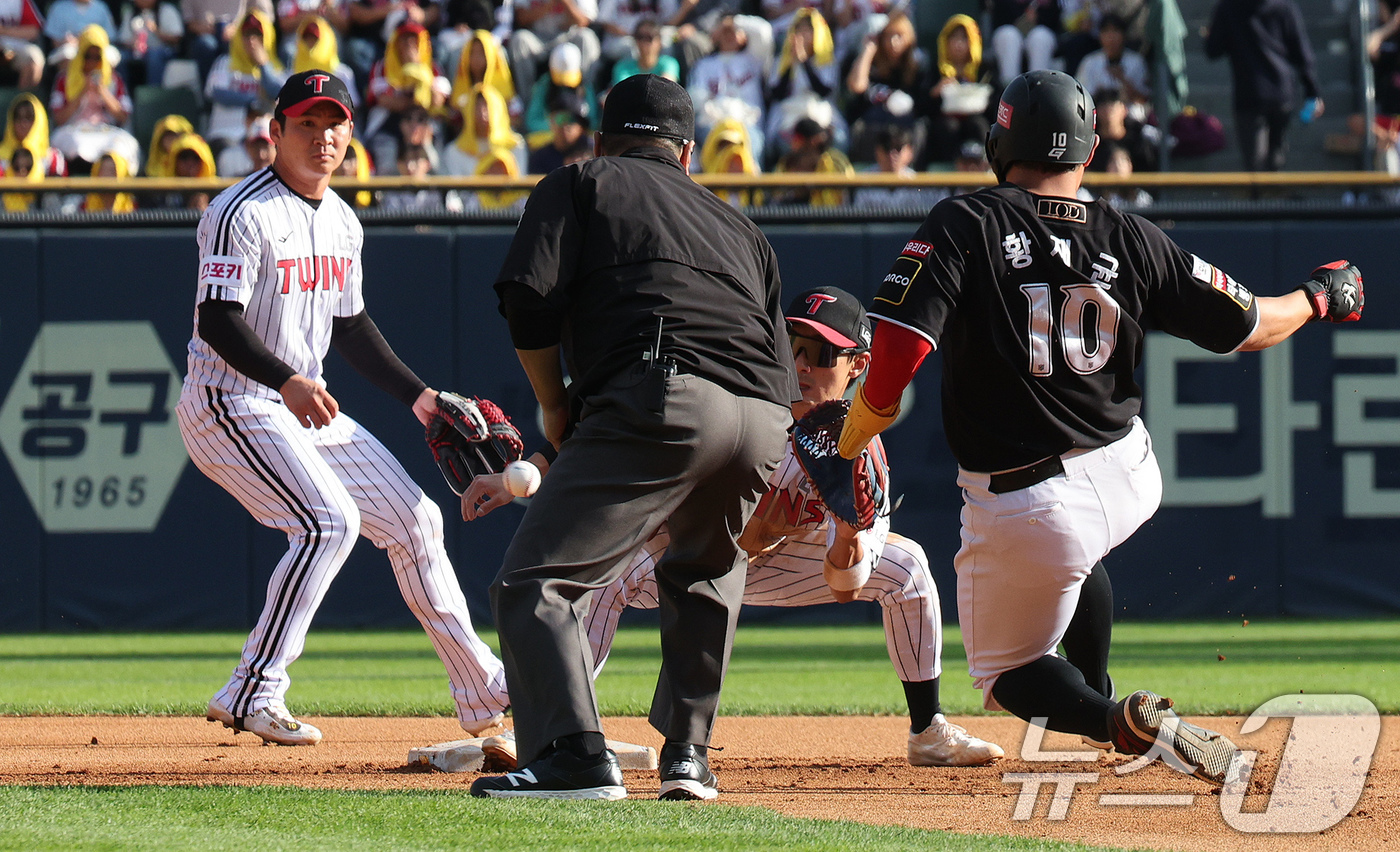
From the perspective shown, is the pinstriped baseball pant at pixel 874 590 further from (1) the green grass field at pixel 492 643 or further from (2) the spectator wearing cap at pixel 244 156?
(2) the spectator wearing cap at pixel 244 156

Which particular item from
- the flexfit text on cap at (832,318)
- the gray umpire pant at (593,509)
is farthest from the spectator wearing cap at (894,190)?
the gray umpire pant at (593,509)

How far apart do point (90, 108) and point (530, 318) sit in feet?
32.1

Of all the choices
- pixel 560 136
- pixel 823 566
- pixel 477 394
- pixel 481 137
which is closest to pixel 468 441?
pixel 823 566

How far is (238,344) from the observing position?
15.6 feet

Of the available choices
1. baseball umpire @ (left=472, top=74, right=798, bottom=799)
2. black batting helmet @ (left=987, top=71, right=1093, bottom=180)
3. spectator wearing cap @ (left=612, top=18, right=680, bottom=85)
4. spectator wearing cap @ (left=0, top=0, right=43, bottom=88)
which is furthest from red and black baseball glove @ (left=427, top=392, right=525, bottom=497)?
spectator wearing cap @ (left=0, top=0, right=43, bottom=88)

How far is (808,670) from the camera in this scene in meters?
8.09

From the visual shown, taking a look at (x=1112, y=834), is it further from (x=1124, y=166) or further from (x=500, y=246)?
(x=1124, y=166)

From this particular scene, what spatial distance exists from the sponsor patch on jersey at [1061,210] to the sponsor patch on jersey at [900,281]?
0.34m

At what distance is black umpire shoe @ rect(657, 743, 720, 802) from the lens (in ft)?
13.1

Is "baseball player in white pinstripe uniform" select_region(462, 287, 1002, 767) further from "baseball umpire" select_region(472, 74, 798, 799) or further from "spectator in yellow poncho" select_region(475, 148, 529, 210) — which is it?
"spectator in yellow poncho" select_region(475, 148, 529, 210)

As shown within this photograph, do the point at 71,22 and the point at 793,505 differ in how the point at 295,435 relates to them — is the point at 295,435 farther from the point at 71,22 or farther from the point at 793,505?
the point at 71,22

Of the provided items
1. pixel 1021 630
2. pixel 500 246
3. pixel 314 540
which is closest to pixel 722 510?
pixel 1021 630

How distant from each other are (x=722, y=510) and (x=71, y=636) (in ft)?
23.2

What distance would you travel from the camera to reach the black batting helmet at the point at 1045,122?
3.99m
